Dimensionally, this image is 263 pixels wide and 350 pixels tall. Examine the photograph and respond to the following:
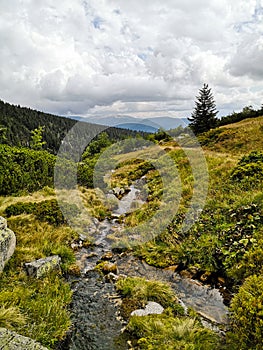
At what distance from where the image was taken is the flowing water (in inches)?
210

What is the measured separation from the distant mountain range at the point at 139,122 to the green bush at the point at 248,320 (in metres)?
8.51

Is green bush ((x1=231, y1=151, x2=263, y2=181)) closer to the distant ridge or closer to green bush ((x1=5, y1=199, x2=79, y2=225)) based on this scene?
green bush ((x1=5, y1=199, x2=79, y2=225))

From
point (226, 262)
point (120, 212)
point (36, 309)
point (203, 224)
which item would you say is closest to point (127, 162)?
point (120, 212)

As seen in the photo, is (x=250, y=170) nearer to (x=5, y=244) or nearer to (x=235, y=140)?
(x=5, y=244)

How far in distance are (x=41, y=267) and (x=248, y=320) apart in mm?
5210

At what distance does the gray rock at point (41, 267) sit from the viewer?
7.03 meters

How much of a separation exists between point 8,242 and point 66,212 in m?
4.67

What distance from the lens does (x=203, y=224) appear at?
32.3 ft

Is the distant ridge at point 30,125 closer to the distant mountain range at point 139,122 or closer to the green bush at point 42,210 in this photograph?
the distant mountain range at point 139,122

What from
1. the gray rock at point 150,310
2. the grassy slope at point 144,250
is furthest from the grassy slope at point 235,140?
the gray rock at point 150,310

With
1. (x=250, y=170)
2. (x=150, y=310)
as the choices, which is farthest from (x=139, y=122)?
(x=150, y=310)

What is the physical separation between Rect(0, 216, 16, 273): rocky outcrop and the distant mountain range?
21.8 ft

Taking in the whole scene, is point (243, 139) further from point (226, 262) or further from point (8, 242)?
point (8, 242)

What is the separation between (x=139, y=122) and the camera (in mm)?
13641
